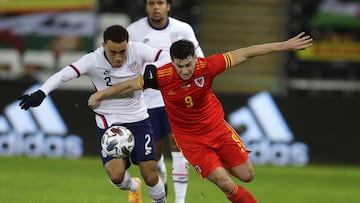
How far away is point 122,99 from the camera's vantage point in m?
11.4

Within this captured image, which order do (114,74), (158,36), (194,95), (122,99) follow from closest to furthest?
(194,95)
(114,74)
(122,99)
(158,36)

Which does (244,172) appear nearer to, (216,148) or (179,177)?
(216,148)

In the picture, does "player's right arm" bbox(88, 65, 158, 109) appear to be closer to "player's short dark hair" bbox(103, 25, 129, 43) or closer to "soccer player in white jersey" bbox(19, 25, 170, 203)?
"soccer player in white jersey" bbox(19, 25, 170, 203)

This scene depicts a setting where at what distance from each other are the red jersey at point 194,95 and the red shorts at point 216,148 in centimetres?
7

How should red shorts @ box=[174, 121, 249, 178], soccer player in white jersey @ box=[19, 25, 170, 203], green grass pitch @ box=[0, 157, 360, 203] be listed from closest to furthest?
red shorts @ box=[174, 121, 249, 178]
soccer player in white jersey @ box=[19, 25, 170, 203]
green grass pitch @ box=[0, 157, 360, 203]

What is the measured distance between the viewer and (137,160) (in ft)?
37.4

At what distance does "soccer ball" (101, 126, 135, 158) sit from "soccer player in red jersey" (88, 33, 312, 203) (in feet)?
1.11

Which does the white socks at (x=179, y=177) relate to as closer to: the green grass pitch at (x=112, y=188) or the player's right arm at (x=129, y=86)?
the green grass pitch at (x=112, y=188)

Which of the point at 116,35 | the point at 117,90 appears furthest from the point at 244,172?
the point at 116,35

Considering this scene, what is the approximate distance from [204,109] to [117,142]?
0.94m

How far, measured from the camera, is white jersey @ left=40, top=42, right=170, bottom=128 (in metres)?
11.1

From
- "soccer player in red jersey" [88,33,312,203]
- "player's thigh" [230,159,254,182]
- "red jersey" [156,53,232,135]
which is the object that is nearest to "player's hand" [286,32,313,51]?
"soccer player in red jersey" [88,33,312,203]

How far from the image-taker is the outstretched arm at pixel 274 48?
10625 mm

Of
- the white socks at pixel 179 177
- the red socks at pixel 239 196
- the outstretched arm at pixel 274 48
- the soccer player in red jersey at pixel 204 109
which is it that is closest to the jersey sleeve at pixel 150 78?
the soccer player in red jersey at pixel 204 109
